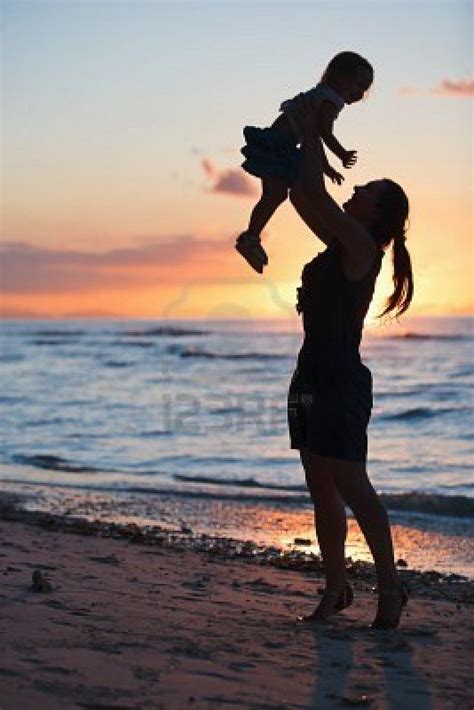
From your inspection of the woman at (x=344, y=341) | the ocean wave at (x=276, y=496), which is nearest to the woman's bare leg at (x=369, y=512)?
the woman at (x=344, y=341)

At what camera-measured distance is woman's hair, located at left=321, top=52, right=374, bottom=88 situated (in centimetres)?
402

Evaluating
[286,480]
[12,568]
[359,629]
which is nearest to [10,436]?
[286,480]

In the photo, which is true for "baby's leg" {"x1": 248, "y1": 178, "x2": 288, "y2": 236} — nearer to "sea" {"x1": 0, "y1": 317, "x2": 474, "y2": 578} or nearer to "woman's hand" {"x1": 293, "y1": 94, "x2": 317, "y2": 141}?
"woman's hand" {"x1": 293, "y1": 94, "x2": 317, "y2": 141}

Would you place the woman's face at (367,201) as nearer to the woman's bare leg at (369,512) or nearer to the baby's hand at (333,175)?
the baby's hand at (333,175)

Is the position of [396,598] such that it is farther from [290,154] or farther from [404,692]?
[290,154]

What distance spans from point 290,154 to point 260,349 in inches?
1977

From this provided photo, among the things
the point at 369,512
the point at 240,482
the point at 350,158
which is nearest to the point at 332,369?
the point at 369,512

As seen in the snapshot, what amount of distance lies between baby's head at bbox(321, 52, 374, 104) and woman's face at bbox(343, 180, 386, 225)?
331 mm

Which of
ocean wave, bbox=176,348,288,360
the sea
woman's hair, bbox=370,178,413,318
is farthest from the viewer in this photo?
ocean wave, bbox=176,348,288,360

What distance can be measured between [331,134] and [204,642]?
6.22ft

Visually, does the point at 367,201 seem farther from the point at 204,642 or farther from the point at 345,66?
the point at 204,642

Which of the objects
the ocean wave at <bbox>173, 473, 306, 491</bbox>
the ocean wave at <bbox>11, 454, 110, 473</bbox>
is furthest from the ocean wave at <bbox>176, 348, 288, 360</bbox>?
the ocean wave at <bbox>173, 473, 306, 491</bbox>

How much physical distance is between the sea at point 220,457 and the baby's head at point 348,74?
1075mm

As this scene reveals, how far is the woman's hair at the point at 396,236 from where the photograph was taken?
412cm
